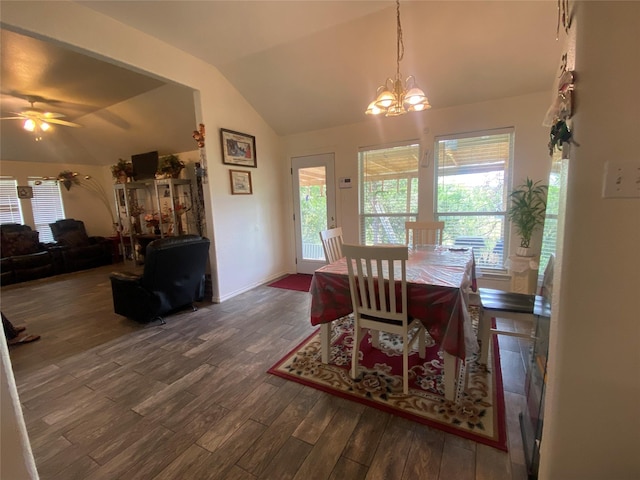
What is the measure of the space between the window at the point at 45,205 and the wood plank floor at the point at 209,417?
4.60 meters

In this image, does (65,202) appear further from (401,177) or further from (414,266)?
(414,266)

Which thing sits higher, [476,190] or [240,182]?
[240,182]

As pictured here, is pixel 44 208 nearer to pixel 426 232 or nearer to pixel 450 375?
pixel 426 232

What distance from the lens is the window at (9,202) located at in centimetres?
555

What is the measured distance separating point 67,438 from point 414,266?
97.5 inches

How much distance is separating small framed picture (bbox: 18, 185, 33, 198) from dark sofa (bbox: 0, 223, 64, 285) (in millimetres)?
642

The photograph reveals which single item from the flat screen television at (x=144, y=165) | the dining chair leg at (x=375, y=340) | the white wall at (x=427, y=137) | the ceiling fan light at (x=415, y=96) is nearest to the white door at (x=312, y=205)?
the white wall at (x=427, y=137)

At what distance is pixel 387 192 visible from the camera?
13.5 feet

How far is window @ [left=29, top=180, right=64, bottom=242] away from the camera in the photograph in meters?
6.00

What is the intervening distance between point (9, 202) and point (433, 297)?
805 cm

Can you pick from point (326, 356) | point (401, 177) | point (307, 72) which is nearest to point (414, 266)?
point (326, 356)

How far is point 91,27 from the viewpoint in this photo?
7.73 feet

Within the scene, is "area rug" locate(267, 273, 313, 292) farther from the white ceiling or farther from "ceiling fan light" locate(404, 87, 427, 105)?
"ceiling fan light" locate(404, 87, 427, 105)

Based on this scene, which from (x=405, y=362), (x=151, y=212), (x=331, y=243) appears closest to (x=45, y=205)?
(x=151, y=212)
